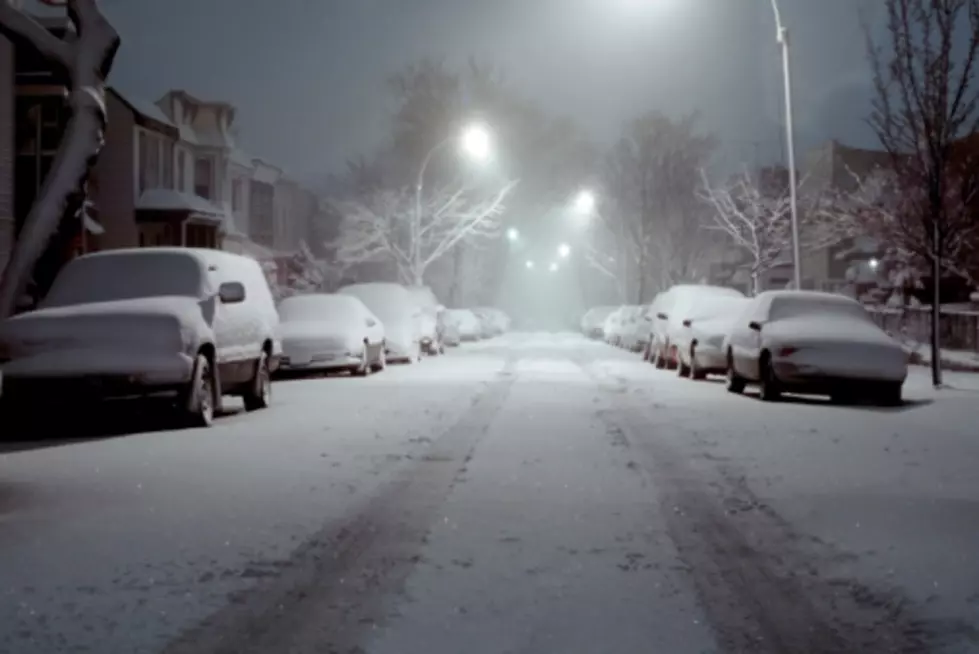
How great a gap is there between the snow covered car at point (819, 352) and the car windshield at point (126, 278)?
819cm

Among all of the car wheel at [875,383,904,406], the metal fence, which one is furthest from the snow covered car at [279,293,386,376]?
the metal fence

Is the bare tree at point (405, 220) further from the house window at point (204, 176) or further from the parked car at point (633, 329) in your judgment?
the parked car at point (633, 329)

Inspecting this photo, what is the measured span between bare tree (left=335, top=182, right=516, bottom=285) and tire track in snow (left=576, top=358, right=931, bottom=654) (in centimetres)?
4563

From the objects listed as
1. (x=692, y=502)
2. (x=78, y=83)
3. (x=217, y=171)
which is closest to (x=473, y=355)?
(x=78, y=83)

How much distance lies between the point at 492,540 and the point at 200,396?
7.17 meters

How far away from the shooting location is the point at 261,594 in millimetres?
5914

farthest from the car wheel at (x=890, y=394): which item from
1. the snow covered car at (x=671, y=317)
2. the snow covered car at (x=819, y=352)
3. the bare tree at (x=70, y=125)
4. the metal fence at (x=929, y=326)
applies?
the metal fence at (x=929, y=326)

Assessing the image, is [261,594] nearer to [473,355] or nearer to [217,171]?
[473,355]

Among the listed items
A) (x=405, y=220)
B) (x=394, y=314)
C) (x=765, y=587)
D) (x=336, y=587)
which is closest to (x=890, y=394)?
(x=765, y=587)

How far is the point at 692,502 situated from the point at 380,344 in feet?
57.9

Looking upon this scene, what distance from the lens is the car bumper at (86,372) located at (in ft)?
41.9

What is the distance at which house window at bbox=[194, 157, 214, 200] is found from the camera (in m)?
54.5

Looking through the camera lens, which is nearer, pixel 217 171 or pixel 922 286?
pixel 922 286

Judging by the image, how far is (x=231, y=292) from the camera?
47.6 ft
